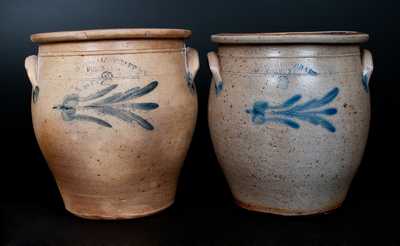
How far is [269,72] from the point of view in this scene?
2.34 metres

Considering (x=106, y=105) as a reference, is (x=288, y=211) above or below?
below

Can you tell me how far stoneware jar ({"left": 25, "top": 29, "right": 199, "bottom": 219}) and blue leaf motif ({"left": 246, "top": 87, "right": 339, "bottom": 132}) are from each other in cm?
30

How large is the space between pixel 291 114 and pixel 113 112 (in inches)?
21.4

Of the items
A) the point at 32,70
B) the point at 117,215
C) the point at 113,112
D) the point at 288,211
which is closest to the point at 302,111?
the point at 288,211

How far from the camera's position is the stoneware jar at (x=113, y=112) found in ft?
7.59

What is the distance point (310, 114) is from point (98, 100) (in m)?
0.65

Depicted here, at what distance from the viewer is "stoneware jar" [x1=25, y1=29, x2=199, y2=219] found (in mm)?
2312

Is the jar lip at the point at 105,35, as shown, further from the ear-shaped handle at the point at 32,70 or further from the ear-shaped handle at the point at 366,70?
the ear-shaped handle at the point at 366,70

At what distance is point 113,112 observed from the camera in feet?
7.57

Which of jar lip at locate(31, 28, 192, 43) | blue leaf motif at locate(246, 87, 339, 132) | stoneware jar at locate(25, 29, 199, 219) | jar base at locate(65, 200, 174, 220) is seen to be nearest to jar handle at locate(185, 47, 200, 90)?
stoneware jar at locate(25, 29, 199, 219)

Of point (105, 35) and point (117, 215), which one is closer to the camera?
point (105, 35)

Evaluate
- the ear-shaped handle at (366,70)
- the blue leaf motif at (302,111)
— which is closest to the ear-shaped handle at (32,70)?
the blue leaf motif at (302,111)

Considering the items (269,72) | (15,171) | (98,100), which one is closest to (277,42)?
(269,72)

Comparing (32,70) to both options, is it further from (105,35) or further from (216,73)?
(216,73)
